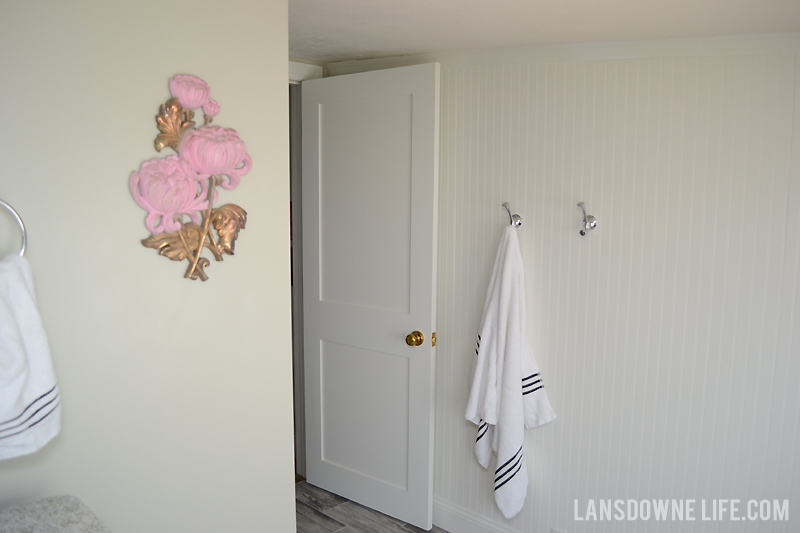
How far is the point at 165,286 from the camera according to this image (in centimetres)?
171

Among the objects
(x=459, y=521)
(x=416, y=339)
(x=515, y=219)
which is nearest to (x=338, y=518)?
(x=459, y=521)

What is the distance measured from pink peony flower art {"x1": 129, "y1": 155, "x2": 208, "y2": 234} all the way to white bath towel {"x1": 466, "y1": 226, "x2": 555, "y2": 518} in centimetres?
128

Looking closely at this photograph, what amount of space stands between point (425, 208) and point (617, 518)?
1.46 meters

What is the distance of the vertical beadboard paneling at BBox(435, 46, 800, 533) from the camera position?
213cm

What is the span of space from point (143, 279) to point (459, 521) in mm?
1929

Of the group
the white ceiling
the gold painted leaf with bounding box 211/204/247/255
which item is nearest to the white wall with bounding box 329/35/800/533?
the white ceiling

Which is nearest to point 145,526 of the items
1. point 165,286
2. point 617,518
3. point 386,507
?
point 165,286

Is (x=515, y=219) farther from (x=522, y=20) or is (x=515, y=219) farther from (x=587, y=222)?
(x=522, y=20)

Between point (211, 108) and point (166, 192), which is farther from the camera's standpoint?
point (211, 108)

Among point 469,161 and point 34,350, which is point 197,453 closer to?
point 34,350

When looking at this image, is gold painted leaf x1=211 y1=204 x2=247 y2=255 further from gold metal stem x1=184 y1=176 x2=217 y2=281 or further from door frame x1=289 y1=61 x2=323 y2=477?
door frame x1=289 y1=61 x2=323 y2=477

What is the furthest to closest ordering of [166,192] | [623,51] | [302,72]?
1. [302,72]
2. [623,51]
3. [166,192]

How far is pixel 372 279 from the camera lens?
2.94 metres

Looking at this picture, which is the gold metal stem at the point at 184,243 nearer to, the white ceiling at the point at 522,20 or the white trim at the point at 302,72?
the white ceiling at the point at 522,20
